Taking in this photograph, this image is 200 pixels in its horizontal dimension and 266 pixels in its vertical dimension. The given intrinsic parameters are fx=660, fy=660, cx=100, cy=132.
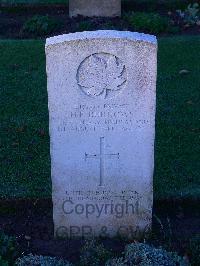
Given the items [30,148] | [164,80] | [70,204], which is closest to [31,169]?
[30,148]

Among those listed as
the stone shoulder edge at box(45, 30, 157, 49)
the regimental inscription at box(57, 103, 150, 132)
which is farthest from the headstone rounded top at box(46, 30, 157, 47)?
the regimental inscription at box(57, 103, 150, 132)

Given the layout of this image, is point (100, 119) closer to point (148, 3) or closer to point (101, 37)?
point (101, 37)

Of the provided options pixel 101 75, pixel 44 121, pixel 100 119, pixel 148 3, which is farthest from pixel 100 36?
pixel 148 3

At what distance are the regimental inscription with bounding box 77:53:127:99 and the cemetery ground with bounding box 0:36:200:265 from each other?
1308mm

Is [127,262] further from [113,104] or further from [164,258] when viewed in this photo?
[113,104]

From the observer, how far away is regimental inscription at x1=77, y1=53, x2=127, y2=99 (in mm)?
4852

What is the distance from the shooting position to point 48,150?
7.07 meters

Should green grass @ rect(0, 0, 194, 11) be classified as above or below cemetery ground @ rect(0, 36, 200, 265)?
above

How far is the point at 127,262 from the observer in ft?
A: 15.9

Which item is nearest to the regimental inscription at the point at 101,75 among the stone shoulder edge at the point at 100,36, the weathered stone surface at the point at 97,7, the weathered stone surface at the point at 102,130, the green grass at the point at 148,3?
the weathered stone surface at the point at 102,130

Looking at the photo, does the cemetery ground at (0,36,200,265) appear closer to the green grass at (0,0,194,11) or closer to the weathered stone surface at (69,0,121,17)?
the weathered stone surface at (69,0,121,17)

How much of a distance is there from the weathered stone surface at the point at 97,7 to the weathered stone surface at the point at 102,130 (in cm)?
719

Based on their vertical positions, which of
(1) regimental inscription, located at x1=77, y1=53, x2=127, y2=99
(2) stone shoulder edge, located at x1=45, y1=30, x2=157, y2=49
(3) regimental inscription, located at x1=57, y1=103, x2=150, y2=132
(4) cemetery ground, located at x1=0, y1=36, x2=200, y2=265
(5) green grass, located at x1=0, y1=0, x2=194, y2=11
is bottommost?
(4) cemetery ground, located at x1=0, y1=36, x2=200, y2=265

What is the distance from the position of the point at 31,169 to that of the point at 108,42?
223cm
